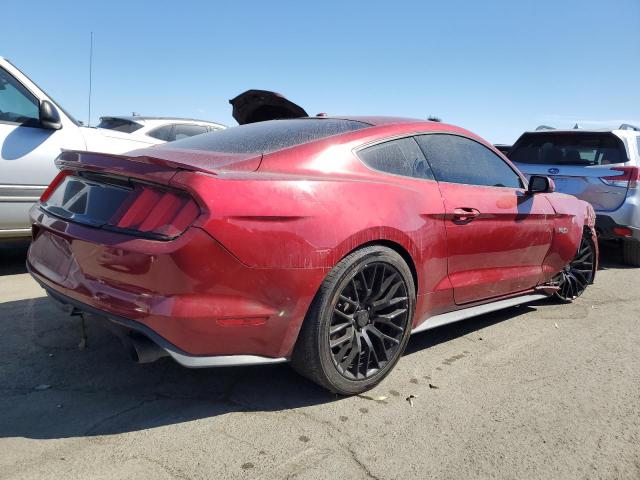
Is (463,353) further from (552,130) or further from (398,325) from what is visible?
(552,130)

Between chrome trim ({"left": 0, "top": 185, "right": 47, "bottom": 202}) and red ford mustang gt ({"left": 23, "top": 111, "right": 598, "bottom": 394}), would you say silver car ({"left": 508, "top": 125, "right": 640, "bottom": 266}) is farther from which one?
chrome trim ({"left": 0, "top": 185, "right": 47, "bottom": 202})

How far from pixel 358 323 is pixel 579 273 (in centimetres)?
310

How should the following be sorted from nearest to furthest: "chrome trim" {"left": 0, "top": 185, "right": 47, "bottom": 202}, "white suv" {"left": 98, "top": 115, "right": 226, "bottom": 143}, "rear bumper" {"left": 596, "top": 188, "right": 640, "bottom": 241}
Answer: "chrome trim" {"left": 0, "top": 185, "right": 47, "bottom": 202}
"rear bumper" {"left": 596, "top": 188, "right": 640, "bottom": 241}
"white suv" {"left": 98, "top": 115, "right": 226, "bottom": 143}

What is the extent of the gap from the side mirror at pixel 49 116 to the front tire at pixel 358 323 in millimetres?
3545

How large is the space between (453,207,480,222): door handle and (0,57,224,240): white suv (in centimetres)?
359

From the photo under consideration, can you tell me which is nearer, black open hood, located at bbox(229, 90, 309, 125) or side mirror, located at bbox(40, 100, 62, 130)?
side mirror, located at bbox(40, 100, 62, 130)

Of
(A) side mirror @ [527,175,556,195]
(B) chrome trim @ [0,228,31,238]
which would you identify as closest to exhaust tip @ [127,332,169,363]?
(A) side mirror @ [527,175,556,195]

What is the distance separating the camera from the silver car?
6.25 meters

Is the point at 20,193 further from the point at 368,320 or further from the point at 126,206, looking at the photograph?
the point at 368,320

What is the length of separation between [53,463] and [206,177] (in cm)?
129

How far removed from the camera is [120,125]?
26.0ft

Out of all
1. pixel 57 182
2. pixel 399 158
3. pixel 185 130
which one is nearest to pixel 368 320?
pixel 399 158

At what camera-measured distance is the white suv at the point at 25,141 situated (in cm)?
462

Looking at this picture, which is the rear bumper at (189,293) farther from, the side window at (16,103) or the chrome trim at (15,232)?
the side window at (16,103)
